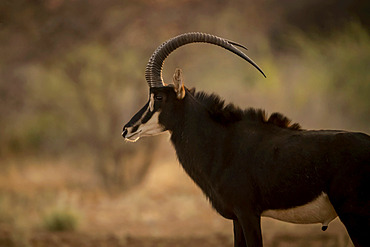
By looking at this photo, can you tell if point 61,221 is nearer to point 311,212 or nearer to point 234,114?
point 234,114

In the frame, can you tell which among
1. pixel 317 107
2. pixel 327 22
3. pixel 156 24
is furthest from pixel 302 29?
pixel 156 24

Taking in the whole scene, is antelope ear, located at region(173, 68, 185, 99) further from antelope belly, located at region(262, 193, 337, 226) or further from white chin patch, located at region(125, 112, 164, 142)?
antelope belly, located at region(262, 193, 337, 226)

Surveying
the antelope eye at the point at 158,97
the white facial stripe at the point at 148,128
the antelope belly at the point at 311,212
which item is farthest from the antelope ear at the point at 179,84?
the antelope belly at the point at 311,212

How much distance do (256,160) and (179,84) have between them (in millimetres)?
1102

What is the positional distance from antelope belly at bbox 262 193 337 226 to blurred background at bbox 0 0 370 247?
23.2 feet

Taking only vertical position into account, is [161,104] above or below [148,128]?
above

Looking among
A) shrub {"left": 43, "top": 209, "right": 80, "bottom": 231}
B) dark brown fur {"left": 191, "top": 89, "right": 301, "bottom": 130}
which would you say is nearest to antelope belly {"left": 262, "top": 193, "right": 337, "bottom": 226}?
dark brown fur {"left": 191, "top": 89, "right": 301, "bottom": 130}

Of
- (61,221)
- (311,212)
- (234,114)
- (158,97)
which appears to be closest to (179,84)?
(158,97)

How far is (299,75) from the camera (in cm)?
1706

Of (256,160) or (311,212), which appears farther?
(256,160)

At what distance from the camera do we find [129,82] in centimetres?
1518

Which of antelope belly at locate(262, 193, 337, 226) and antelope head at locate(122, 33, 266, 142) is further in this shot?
antelope head at locate(122, 33, 266, 142)

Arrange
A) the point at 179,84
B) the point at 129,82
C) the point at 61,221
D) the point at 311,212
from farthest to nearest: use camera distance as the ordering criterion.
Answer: the point at 129,82 < the point at 61,221 < the point at 179,84 < the point at 311,212

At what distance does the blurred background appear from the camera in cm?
1427
